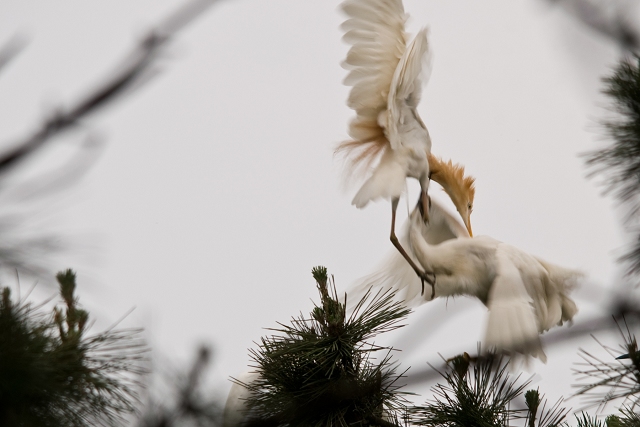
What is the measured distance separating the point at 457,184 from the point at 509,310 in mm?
971

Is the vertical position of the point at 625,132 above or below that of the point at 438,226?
below

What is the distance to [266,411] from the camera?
2.19 m

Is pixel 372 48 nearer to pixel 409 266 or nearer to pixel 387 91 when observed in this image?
pixel 387 91

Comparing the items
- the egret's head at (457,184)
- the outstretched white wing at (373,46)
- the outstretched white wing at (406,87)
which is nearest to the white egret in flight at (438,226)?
the egret's head at (457,184)

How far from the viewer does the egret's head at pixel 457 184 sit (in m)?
4.18

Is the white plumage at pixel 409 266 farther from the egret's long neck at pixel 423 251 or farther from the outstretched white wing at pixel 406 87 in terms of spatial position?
the outstretched white wing at pixel 406 87

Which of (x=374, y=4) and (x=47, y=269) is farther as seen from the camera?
(x=374, y=4)

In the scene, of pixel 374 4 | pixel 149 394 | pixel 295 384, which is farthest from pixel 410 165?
pixel 149 394

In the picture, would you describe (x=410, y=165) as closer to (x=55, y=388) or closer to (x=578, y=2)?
(x=55, y=388)

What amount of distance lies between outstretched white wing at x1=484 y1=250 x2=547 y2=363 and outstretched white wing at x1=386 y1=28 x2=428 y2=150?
80 cm

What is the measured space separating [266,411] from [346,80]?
188cm

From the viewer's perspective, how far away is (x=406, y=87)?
350 cm

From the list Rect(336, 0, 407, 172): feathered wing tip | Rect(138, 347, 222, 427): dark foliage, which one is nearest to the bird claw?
Rect(336, 0, 407, 172): feathered wing tip

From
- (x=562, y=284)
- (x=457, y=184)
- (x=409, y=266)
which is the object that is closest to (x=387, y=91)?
(x=457, y=184)
